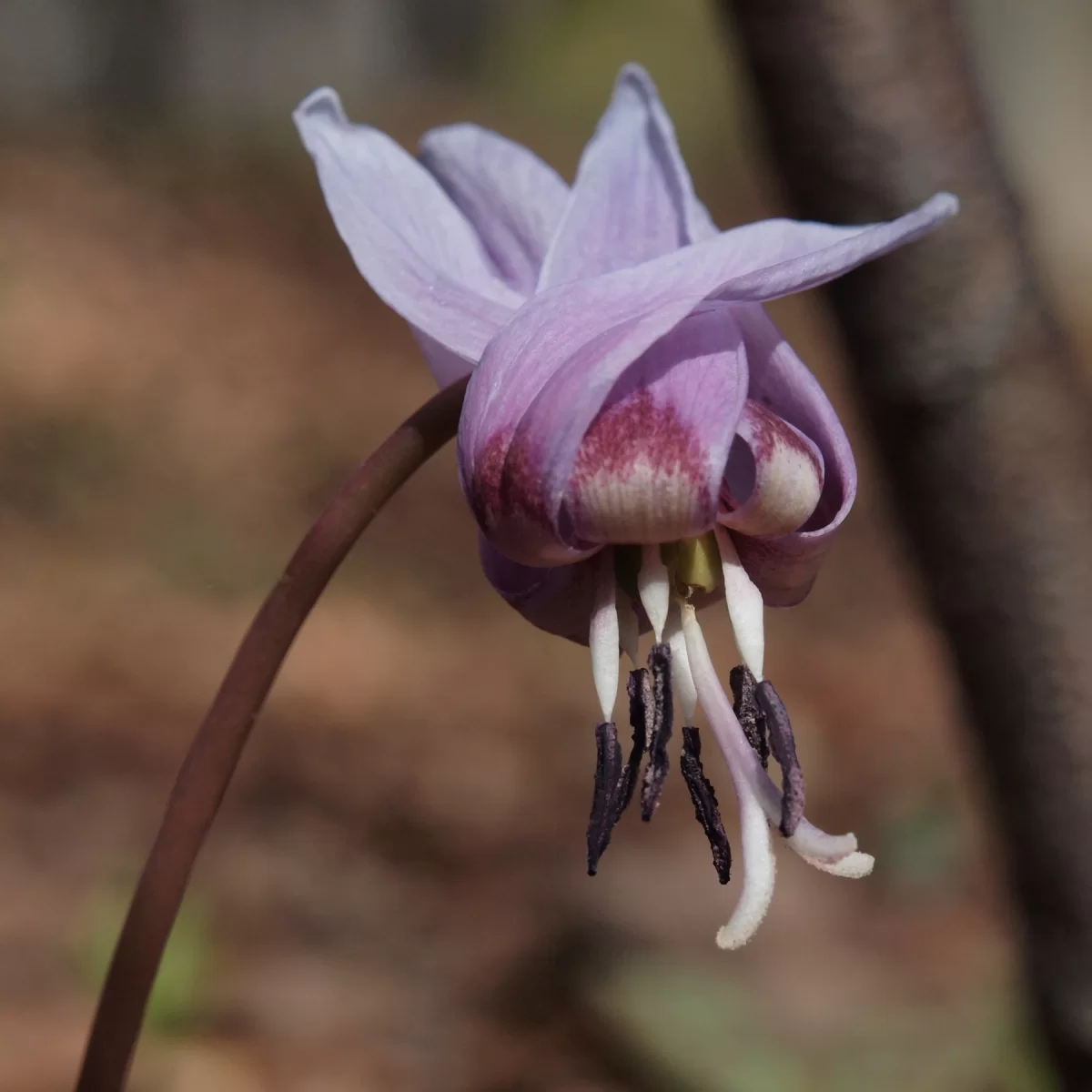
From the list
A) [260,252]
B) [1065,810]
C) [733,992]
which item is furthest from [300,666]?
[260,252]

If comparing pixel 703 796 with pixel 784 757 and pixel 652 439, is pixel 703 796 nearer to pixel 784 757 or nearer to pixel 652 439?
pixel 784 757

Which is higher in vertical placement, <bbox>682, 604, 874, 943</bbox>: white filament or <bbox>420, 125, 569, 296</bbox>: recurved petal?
<bbox>420, 125, 569, 296</bbox>: recurved petal

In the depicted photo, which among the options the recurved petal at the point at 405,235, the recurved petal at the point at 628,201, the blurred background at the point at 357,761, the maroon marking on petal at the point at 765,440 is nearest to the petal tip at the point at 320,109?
the recurved petal at the point at 405,235

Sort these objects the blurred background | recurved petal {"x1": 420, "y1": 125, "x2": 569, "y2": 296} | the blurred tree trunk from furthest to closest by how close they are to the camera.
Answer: the blurred background < the blurred tree trunk < recurved petal {"x1": 420, "y1": 125, "x2": 569, "y2": 296}

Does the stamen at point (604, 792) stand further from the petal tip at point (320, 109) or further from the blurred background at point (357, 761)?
the blurred background at point (357, 761)

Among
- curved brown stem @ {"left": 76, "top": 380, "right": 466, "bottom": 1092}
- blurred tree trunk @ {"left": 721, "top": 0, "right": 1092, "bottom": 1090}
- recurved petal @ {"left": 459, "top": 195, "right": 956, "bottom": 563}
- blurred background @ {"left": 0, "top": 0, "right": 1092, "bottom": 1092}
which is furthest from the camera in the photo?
blurred background @ {"left": 0, "top": 0, "right": 1092, "bottom": 1092}

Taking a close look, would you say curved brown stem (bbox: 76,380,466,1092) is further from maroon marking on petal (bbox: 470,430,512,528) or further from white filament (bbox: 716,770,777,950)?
white filament (bbox: 716,770,777,950)

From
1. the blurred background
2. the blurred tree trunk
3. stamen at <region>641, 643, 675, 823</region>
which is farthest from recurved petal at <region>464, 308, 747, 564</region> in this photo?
the blurred background
